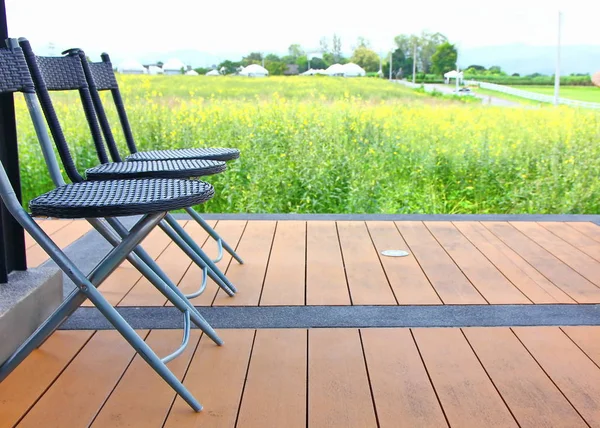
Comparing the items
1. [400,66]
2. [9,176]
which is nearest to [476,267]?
[9,176]

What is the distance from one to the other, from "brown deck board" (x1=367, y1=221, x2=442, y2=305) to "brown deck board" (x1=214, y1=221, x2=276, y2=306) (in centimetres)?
50

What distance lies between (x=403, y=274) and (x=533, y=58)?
369 cm

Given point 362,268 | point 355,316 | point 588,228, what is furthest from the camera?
point 588,228

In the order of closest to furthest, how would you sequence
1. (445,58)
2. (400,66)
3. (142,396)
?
(142,396) < (445,58) < (400,66)

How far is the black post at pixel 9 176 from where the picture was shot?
1.90 m

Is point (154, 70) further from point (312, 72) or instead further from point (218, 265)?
point (218, 265)

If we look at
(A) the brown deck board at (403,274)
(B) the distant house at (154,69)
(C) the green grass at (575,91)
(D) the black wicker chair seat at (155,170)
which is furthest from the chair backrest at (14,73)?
(C) the green grass at (575,91)

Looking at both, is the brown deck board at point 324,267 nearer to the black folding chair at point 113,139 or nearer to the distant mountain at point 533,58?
the black folding chair at point 113,139

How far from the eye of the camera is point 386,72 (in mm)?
6020

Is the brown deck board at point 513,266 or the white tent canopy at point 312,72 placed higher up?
the white tent canopy at point 312,72

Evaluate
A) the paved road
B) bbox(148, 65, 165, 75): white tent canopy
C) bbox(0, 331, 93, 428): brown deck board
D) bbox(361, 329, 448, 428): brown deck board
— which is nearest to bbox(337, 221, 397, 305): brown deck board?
bbox(361, 329, 448, 428): brown deck board

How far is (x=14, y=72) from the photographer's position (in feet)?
5.57

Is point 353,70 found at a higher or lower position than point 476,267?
higher

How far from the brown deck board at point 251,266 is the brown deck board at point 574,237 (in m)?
1.43
